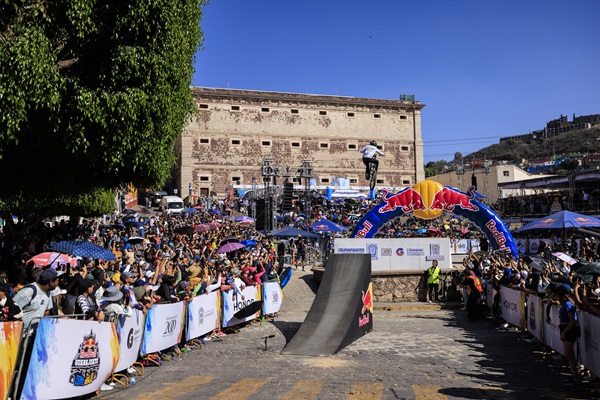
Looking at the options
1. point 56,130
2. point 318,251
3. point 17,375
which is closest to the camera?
point 17,375

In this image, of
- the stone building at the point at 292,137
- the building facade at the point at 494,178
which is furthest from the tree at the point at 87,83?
the building facade at the point at 494,178

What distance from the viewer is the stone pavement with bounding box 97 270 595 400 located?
7.81 m

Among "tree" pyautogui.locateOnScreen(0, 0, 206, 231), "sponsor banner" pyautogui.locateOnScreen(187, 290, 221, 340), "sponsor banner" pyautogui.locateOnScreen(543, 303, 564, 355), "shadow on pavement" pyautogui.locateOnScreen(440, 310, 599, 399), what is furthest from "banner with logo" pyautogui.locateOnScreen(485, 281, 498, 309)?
"tree" pyautogui.locateOnScreen(0, 0, 206, 231)

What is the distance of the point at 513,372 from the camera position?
9.28 meters

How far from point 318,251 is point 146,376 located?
69.2 feet

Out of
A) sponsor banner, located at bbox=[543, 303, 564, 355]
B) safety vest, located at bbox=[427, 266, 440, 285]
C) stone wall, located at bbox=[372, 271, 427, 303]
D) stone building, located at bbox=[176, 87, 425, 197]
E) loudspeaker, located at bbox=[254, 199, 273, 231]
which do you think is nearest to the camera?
sponsor banner, located at bbox=[543, 303, 564, 355]

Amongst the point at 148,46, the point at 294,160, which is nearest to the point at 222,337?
the point at 148,46

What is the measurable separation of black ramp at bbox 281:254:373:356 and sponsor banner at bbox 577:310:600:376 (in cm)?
453

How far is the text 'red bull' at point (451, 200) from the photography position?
800 inches

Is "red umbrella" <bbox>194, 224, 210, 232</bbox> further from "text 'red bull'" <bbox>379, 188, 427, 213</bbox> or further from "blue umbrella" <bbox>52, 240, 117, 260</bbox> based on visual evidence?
"blue umbrella" <bbox>52, 240, 117, 260</bbox>

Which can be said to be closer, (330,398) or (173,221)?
(330,398)

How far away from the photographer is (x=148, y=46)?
30.4 feet

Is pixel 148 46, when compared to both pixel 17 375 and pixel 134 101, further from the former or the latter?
pixel 17 375

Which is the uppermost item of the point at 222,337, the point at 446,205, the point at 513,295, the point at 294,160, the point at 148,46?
the point at 294,160
